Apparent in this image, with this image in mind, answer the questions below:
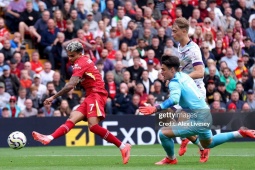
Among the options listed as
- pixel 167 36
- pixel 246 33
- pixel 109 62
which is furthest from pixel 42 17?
pixel 246 33

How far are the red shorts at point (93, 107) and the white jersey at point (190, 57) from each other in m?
1.70

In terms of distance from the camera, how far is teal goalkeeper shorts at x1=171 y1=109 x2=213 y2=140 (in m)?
13.8

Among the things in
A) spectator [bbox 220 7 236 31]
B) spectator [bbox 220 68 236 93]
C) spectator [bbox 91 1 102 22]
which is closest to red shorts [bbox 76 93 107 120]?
spectator [bbox 220 68 236 93]

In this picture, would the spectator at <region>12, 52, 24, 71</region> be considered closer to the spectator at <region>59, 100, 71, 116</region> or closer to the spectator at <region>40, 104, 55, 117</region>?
the spectator at <region>40, 104, 55, 117</region>

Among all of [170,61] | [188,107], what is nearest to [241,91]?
[188,107]

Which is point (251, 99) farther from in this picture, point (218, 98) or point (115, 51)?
point (115, 51)

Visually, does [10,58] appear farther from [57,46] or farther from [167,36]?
[167,36]

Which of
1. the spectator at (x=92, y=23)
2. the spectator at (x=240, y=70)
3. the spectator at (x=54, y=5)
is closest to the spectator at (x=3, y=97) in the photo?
the spectator at (x=54, y=5)

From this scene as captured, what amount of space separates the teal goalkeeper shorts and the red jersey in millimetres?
2233

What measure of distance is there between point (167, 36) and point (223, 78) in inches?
98.3

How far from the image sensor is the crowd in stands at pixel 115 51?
24375 mm

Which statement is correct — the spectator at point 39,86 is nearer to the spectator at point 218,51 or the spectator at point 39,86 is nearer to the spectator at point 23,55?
the spectator at point 23,55

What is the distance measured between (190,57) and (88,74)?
1942 mm

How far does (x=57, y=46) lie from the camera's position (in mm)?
25781
